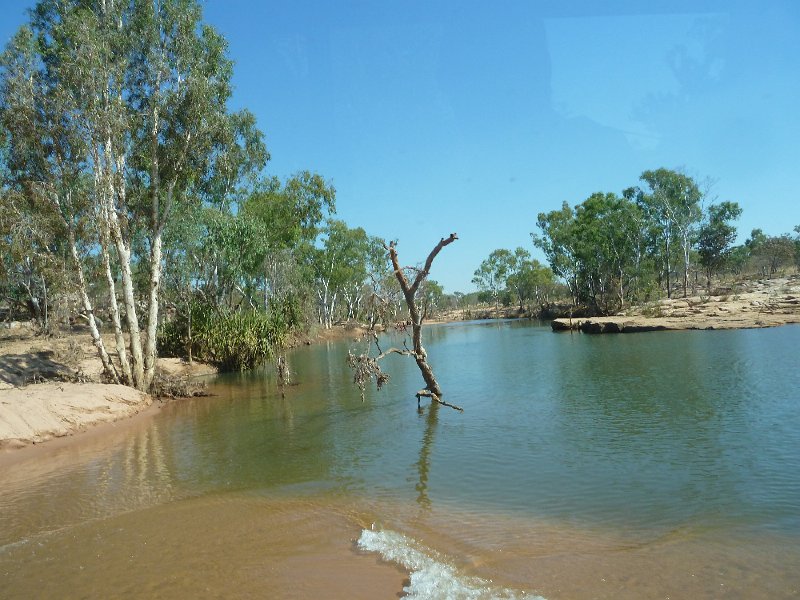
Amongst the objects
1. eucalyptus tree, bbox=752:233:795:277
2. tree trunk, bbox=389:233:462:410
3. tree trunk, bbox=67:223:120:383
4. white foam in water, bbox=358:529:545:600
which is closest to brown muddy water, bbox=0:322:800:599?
white foam in water, bbox=358:529:545:600

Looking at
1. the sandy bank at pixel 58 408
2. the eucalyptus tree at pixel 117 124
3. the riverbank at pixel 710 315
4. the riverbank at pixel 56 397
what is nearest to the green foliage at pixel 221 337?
the riverbank at pixel 56 397

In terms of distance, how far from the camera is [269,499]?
28.0ft

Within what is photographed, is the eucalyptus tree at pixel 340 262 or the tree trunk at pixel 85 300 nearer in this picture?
the tree trunk at pixel 85 300

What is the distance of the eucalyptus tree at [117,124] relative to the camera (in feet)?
52.6

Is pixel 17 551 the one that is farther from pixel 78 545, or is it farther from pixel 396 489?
pixel 396 489

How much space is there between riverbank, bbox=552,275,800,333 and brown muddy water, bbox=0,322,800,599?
22917 millimetres

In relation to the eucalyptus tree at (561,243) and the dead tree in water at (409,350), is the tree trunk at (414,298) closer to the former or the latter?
the dead tree in water at (409,350)

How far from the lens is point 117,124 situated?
1650 cm

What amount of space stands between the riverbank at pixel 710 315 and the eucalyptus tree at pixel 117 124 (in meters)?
31.7

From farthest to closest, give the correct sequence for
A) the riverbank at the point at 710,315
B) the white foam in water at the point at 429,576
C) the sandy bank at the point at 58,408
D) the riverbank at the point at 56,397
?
the riverbank at the point at 710,315, the riverbank at the point at 56,397, the sandy bank at the point at 58,408, the white foam in water at the point at 429,576

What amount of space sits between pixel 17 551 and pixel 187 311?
19.6 meters

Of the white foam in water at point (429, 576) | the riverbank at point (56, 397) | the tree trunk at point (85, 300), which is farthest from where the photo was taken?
the tree trunk at point (85, 300)

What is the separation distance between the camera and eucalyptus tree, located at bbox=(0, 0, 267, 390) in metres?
16.0

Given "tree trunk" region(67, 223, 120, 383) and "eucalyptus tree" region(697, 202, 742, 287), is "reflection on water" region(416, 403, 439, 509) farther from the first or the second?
"eucalyptus tree" region(697, 202, 742, 287)
